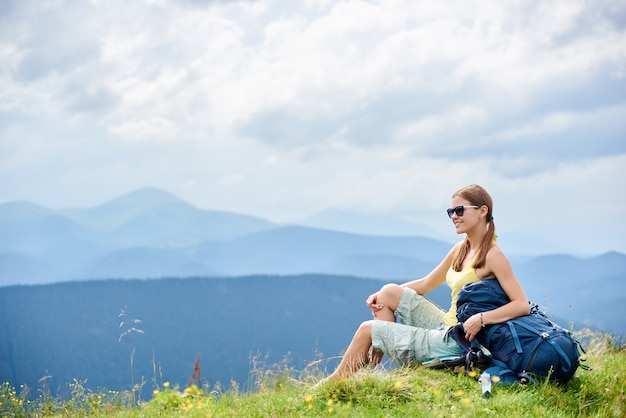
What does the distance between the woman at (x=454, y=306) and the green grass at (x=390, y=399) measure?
0.68 feet

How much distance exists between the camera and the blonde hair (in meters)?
5.29

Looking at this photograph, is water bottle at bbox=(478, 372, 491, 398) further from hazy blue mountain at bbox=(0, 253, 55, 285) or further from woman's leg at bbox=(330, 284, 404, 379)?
hazy blue mountain at bbox=(0, 253, 55, 285)

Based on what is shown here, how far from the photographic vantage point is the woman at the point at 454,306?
5125 millimetres

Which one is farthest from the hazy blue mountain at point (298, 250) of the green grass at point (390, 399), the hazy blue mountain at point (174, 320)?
the green grass at point (390, 399)

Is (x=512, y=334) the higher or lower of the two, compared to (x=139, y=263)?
lower

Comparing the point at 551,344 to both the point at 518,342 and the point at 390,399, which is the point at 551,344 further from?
the point at 390,399

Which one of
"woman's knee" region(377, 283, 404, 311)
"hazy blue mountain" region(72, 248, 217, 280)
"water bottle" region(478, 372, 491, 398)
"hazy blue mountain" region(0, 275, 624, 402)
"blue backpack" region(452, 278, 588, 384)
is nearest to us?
"water bottle" region(478, 372, 491, 398)

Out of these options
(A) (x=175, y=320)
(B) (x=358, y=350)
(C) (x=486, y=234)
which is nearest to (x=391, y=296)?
(B) (x=358, y=350)

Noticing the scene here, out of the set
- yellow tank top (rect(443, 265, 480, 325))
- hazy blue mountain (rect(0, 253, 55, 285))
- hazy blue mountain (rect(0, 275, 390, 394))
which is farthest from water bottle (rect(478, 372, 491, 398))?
hazy blue mountain (rect(0, 253, 55, 285))

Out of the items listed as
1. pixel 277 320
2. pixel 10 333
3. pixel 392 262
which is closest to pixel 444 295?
pixel 277 320

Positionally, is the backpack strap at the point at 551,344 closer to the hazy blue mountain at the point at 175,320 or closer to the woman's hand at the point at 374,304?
the woman's hand at the point at 374,304

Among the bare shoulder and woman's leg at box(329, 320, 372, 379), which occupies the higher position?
the bare shoulder

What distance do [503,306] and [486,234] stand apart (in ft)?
1.96

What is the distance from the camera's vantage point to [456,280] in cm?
541
